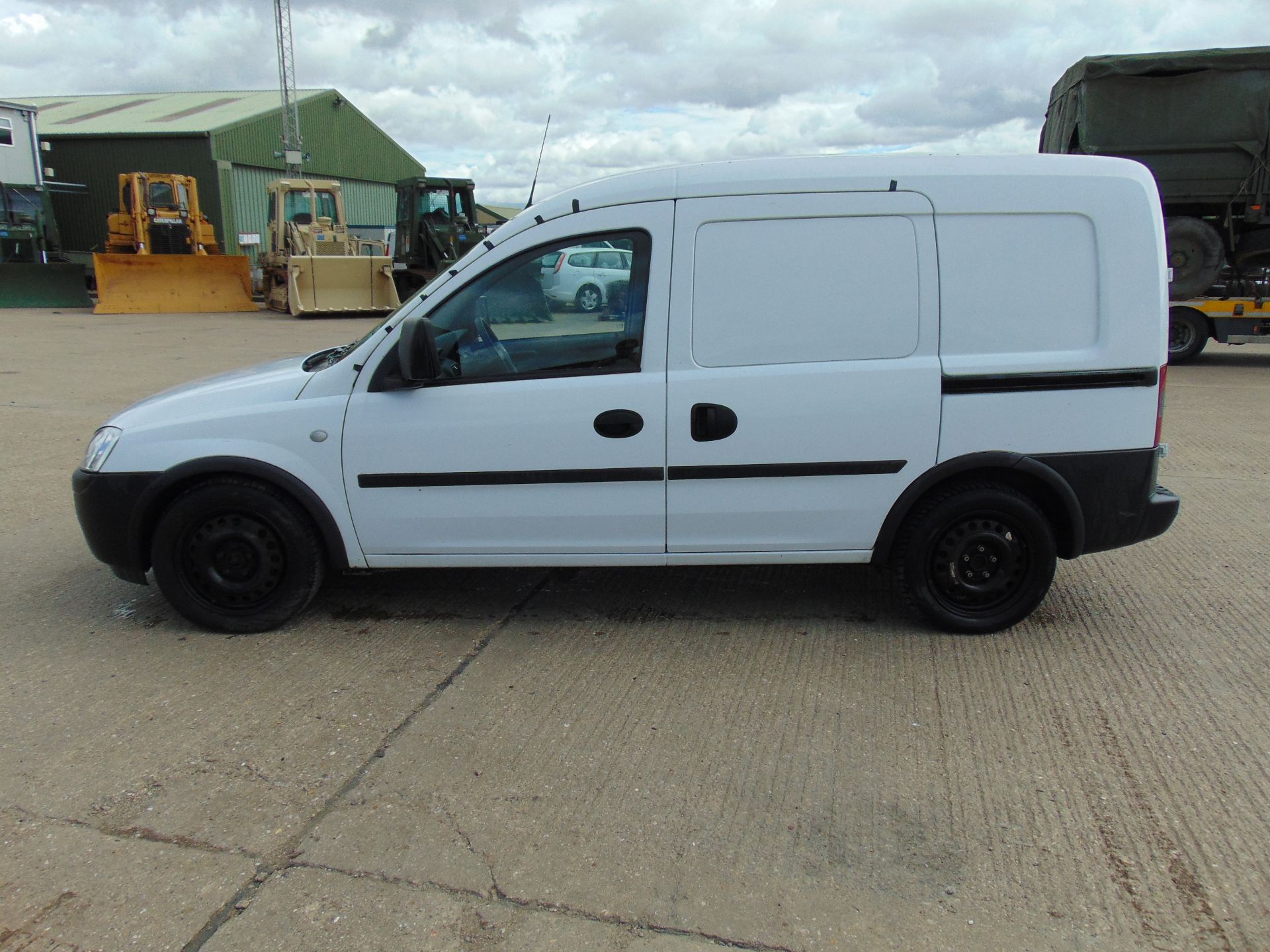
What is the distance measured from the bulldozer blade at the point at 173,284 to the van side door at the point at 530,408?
2118 centimetres

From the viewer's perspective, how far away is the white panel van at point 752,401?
152 inches

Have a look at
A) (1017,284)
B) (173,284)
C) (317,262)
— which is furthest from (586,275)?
(173,284)

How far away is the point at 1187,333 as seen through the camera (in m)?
12.7

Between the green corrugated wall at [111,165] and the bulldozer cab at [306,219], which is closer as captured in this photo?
the bulldozer cab at [306,219]

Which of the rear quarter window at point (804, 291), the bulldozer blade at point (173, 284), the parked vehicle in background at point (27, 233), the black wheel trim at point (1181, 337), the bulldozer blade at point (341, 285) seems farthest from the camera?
the parked vehicle in background at point (27, 233)

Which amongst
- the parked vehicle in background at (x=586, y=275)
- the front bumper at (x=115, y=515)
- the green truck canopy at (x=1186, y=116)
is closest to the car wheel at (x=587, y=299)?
the parked vehicle in background at (x=586, y=275)

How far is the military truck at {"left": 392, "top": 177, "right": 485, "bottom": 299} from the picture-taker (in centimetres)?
2100

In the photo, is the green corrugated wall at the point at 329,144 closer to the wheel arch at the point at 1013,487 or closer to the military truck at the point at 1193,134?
the military truck at the point at 1193,134

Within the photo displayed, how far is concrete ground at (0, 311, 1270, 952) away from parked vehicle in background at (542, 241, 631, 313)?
1426 mm

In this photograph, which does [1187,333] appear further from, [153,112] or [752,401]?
[153,112]

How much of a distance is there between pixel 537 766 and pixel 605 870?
57 cm

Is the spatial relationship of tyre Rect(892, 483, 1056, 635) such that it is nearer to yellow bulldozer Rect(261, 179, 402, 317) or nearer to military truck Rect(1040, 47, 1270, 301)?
military truck Rect(1040, 47, 1270, 301)

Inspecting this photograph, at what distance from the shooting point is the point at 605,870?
2631 mm

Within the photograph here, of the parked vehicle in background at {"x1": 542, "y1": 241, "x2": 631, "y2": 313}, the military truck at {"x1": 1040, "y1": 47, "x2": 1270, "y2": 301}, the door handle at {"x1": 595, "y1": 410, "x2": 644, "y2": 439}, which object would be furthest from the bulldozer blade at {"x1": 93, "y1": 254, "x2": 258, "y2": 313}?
the door handle at {"x1": 595, "y1": 410, "x2": 644, "y2": 439}
